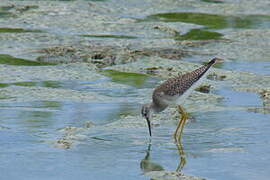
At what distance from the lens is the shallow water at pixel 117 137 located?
8.11 m

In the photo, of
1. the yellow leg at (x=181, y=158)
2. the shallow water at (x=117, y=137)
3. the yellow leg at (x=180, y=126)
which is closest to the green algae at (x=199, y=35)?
the shallow water at (x=117, y=137)

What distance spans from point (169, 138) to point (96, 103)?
6.61 ft

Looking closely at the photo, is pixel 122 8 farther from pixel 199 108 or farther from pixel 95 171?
pixel 95 171

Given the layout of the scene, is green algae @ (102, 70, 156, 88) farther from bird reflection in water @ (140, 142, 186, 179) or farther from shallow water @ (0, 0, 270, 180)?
bird reflection in water @ (140, 142, 186, 179)

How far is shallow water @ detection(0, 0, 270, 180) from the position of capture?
811 centimetres

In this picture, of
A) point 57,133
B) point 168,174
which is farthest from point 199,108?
point 168,174

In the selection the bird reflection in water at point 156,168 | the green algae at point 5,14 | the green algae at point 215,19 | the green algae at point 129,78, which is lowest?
the green algae at point 129,78

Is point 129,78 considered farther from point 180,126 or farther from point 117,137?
point 117,137

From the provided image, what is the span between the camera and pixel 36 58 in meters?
14.1

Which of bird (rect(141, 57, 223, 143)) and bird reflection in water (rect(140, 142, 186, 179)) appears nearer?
bird reflection in water (rect(140, 142, 186, 179))

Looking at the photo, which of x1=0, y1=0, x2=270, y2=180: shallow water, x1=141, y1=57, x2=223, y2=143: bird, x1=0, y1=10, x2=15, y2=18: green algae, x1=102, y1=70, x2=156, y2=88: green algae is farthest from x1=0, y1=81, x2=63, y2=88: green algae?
x1=0, y1=10, x2=15, y2=18: green algae

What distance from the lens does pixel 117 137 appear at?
933 centimetres

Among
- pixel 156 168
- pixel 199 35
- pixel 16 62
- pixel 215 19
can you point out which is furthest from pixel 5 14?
pixel 156 168

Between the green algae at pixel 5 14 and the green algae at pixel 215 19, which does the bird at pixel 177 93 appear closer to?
the green algae at pixel 215 19
